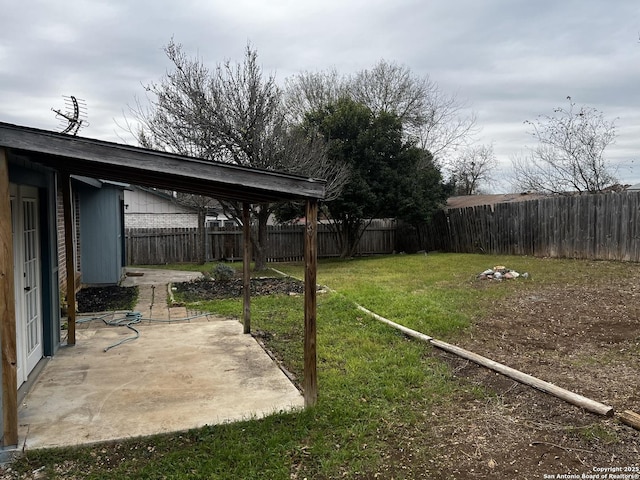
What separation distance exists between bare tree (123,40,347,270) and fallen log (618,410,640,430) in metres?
10.5

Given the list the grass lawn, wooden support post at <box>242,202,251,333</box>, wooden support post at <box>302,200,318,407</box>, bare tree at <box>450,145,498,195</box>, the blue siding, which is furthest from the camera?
bare tree at <box>450,145,498,195</box>

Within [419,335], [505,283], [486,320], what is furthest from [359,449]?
[505,283]

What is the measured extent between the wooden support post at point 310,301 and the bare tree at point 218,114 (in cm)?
927

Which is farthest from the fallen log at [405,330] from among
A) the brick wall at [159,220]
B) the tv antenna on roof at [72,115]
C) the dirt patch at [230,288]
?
the brick wall at [159,220]

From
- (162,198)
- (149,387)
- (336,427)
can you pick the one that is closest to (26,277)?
(149,387)

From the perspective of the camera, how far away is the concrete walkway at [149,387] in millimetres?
3551

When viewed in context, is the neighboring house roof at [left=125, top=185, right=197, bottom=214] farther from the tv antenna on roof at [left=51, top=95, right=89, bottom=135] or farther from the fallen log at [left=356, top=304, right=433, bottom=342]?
the fallen log at [left=356, top=304, right=433, bottom=342]

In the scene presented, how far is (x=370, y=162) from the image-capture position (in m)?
17.2

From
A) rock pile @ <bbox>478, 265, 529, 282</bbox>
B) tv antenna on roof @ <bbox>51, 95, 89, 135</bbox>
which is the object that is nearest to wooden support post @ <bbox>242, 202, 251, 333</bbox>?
rock pile @ <bbox>478, 265, 529, 282</bbox>

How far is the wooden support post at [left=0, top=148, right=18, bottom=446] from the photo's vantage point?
3006mm

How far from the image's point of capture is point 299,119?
21656 mm

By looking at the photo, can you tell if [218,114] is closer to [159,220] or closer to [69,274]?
[69,274]

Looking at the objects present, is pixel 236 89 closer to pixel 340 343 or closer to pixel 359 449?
pixel 340 343

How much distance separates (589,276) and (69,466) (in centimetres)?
997
